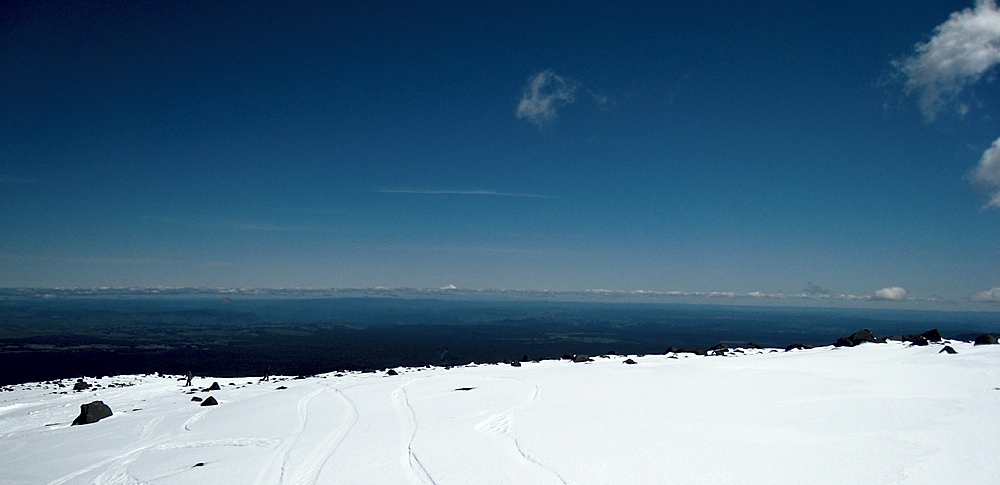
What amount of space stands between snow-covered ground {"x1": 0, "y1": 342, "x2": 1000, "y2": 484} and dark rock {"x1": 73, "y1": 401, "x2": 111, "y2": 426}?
382mm

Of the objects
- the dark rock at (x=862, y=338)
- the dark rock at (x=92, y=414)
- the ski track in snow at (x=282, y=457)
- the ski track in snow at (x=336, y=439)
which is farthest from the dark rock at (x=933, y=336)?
the dark rock at (x=92, y=414)

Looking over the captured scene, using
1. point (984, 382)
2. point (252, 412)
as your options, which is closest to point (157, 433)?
point (252, 412)

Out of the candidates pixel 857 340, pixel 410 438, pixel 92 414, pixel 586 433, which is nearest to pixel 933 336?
pixel 857 340

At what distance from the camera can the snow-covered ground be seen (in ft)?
24.0

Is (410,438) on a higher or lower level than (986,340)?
lower

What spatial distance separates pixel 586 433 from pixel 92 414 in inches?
735

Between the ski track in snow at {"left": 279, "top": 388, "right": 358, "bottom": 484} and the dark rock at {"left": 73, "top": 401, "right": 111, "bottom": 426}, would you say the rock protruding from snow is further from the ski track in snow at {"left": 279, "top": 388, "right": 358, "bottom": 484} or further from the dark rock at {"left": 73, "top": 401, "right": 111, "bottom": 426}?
the dark rock at {"left": 73, "top": 401, "right": 111, "bottom": 426}

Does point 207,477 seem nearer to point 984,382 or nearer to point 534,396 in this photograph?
point 534,396

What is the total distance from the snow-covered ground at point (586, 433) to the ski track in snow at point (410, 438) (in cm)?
5

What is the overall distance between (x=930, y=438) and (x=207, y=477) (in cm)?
1314

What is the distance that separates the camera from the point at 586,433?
982 cm

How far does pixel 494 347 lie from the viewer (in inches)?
5472

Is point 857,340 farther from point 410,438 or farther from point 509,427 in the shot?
point 410,438

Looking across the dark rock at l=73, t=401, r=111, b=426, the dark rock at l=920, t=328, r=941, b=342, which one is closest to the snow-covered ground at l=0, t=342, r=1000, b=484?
the dark rock at l=73, t=401, r=111, b=426
